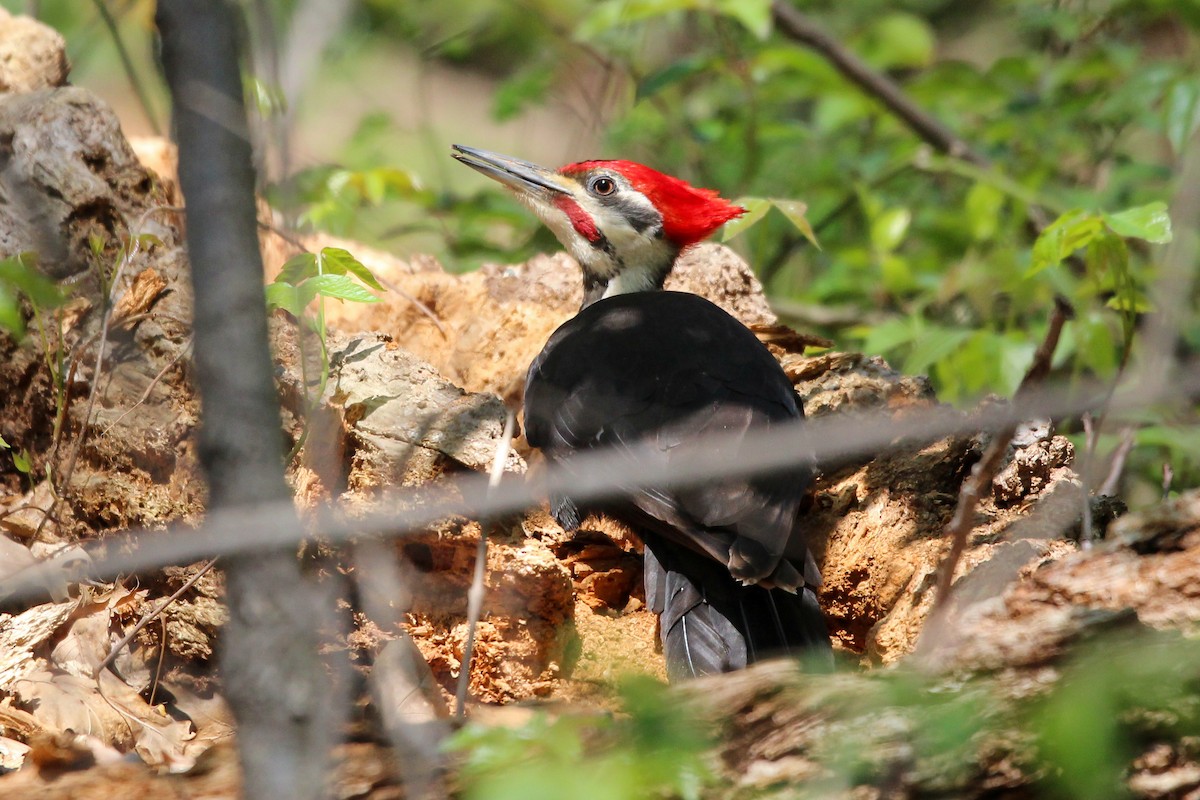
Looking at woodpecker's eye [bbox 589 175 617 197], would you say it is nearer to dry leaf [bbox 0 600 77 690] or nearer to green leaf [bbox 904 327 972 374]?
green leaf [bbox 904 327 972 374]

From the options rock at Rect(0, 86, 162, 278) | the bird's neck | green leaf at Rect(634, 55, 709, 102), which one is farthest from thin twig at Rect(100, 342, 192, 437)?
green leaf at Rect(634, 55, 709, 102)

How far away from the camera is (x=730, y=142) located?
19.5 ft

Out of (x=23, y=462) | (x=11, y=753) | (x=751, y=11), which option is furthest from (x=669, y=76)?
(x=11, y=753)

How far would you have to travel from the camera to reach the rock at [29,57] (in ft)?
12.0

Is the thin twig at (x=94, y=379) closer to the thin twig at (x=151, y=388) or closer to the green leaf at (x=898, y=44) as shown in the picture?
the thin twig at (x=151, y=388)

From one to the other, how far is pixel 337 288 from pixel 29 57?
5.53ft

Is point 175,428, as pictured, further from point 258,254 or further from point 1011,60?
point 1011,60

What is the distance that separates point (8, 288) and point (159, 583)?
72 cm

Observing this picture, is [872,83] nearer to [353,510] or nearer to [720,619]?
[720,619]

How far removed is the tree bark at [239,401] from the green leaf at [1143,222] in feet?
7.05

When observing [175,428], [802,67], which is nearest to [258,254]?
[175,428]

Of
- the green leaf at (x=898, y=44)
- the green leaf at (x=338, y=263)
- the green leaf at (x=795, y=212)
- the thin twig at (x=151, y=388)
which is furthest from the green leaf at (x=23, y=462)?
the green leaf at (x=898, y=44)

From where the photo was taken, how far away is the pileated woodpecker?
279 centimetres

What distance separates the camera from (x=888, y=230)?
4.94 meters
